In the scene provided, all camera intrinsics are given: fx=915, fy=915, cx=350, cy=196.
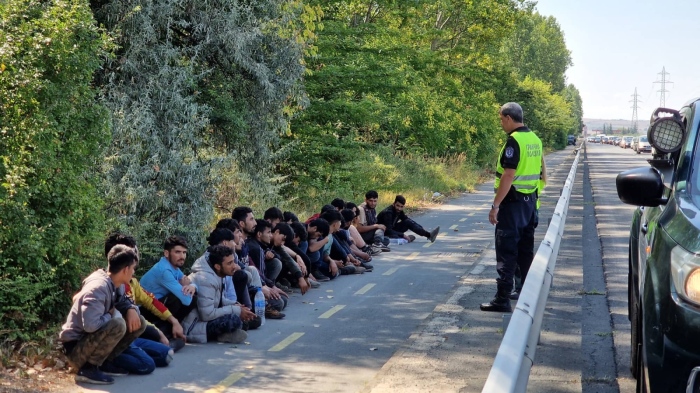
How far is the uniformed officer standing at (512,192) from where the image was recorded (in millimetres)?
9531

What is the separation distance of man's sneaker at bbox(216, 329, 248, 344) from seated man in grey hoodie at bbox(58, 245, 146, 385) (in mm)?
1341

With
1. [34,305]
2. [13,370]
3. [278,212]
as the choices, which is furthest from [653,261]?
[278,212]

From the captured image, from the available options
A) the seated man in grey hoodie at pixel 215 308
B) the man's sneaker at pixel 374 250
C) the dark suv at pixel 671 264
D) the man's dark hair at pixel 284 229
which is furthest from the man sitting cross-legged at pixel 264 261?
the dark suv at pixel 671 264

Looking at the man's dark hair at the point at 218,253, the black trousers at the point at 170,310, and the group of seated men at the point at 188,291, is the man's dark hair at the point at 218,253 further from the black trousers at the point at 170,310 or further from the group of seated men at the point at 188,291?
the black trousers at the point at 170,310

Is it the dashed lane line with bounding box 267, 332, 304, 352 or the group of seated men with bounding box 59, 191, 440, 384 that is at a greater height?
the group of seated men with bounding box 59, 191, 440, 384

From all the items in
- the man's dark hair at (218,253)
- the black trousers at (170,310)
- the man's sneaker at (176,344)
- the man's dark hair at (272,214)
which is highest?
the man's dark hair at (272,214)

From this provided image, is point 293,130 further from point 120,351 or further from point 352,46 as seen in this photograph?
point 120,351

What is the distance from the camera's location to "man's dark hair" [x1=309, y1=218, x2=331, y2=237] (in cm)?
1277

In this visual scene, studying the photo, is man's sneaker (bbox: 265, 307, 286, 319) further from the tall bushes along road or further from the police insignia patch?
the police insignia patch

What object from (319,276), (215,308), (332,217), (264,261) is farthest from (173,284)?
(332,217)

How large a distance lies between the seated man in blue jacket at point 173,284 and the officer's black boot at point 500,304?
3.23 m

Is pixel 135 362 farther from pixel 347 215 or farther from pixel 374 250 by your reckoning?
pixel 374 250

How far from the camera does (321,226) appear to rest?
12789 millimetres

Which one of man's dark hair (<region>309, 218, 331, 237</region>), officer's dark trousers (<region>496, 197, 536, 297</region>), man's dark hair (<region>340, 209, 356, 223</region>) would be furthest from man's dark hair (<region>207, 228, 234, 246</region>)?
man's dark hair (<region>340, 209, 356, 223</region>)
